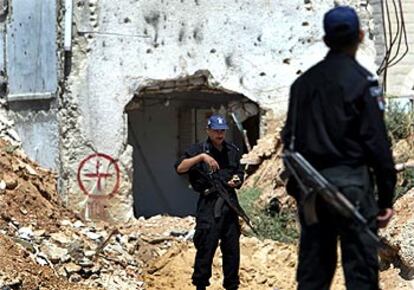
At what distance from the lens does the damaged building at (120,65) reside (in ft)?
43.4

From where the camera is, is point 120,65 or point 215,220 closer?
point 215,220

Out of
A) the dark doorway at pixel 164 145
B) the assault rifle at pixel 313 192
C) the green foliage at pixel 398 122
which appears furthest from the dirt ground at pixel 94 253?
the assault rifle at pixel 313 192

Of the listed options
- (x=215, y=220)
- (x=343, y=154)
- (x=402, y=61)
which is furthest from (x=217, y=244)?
(x=402, y=61)

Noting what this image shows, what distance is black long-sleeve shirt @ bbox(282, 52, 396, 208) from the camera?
16.8 feet

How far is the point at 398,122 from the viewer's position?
12.5 m

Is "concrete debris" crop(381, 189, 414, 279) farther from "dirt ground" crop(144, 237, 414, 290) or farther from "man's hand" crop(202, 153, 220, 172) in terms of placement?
"man's hand" crop(202, 153, 220, 172)

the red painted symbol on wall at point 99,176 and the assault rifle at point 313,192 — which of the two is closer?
the assault rifle at point 313,192

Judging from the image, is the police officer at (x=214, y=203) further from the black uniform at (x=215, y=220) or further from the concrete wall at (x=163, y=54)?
the concrete wall at (x=163, y=54)

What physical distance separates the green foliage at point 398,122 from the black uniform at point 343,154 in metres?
7.26

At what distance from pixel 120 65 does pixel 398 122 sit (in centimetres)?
357

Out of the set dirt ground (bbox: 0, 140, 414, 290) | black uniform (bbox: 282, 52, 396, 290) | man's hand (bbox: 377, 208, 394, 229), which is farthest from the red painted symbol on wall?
man's hand (bbox: 377, 208, 394, 229)

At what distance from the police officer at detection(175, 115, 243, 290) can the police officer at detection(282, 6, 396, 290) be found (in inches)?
125

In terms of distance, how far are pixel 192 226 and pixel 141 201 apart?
3669 millimetres

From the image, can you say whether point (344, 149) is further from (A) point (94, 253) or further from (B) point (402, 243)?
(A) point (94, 253)
